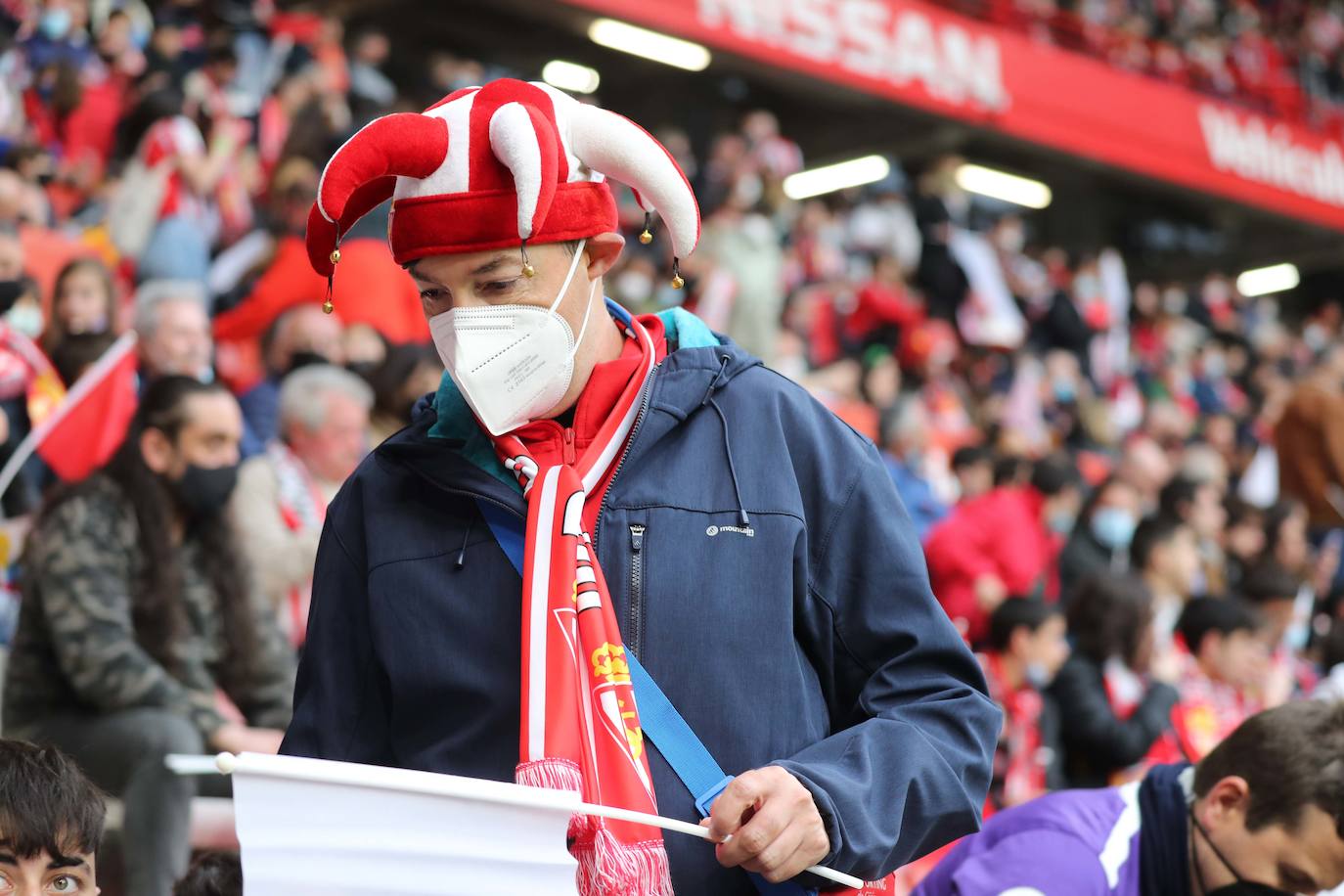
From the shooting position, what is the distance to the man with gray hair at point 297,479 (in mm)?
4691

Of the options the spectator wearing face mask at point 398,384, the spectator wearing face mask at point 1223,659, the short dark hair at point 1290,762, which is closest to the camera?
the short dark hair at point 1290,762

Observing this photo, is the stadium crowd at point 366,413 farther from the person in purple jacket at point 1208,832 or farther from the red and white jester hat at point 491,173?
the red and white jester hat at point 491,173

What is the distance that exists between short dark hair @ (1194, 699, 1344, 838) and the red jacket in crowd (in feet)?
12.9

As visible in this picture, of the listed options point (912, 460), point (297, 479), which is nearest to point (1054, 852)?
point (297, 479)

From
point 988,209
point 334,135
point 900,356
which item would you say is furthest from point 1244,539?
point 988,209

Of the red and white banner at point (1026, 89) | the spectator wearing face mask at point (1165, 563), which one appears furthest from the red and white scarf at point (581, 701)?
the red and white banner at point (1026, 89)

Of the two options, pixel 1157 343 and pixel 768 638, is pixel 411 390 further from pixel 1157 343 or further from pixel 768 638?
pixel 1157 343

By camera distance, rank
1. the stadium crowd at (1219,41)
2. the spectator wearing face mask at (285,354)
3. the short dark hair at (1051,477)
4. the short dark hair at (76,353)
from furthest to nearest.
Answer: the stadium crowd at (1219,41), the short dark hair at (1051,477), the spectator wearing face mask at (285,354), the short dark hair at (76,353)

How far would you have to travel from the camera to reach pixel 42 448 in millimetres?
4562

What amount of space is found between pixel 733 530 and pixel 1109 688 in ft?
13.1

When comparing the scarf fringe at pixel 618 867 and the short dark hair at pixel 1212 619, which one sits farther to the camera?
the short dark hair at pixel 1212 619

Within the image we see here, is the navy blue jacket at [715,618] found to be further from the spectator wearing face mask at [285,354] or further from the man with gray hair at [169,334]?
the spectator wearing face mask at [285,354]

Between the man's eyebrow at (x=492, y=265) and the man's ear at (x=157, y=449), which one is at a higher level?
the man's eyebrow at (x=492, y=265)

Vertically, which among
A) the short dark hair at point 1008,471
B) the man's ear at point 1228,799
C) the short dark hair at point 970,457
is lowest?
the man's ear at point 1228,799
